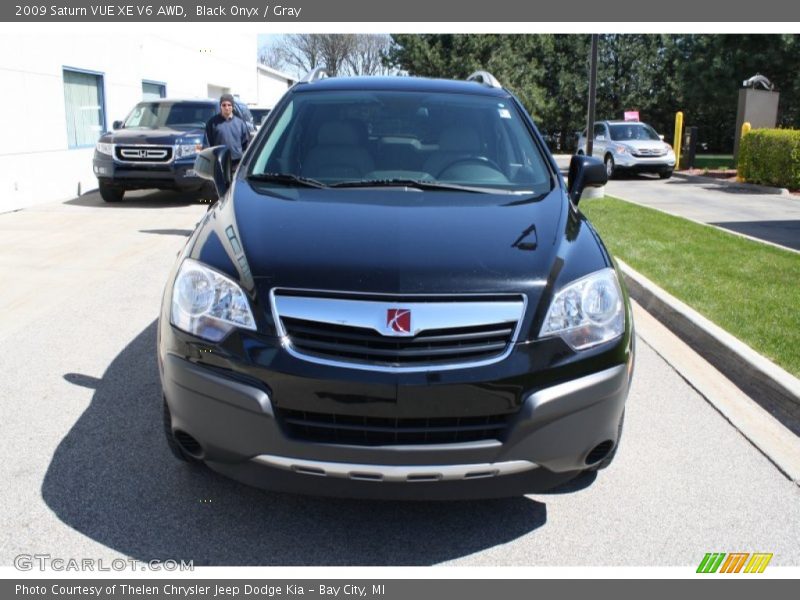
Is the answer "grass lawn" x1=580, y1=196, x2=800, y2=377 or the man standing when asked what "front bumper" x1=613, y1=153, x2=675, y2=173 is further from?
the man standing

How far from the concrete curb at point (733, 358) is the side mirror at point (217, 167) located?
3.35 m

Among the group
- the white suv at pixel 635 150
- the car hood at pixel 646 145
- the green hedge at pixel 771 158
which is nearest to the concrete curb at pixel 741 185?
the green hedge at pixel 771 158

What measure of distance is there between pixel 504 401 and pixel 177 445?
4.32 ft

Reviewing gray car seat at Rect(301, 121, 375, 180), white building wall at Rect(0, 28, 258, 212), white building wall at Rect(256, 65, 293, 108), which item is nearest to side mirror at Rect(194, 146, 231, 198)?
gray car seat at Rect(301, 121, 375, 180)

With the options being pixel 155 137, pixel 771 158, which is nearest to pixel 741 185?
pixel 771 158

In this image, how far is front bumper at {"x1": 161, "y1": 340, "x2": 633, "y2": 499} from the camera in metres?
2.71

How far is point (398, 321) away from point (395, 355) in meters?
0.12

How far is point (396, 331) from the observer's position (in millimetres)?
2727

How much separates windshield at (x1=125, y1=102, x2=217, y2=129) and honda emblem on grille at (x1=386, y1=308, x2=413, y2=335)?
12797 mm

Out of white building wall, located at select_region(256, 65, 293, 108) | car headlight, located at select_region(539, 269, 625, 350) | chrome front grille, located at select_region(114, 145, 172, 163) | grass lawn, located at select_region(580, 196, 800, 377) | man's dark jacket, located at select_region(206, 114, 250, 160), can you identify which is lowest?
grass lawn, located at select_region(580, 196, 800, 377)

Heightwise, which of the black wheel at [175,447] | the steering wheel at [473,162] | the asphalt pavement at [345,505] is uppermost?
the steering wheel at [473,162]

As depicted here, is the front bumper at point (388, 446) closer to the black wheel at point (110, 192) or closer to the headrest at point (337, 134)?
the headrest at point (337, 134)

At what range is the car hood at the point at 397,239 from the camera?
2.86 m

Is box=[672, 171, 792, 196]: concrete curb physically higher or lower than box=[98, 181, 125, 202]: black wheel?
lower
